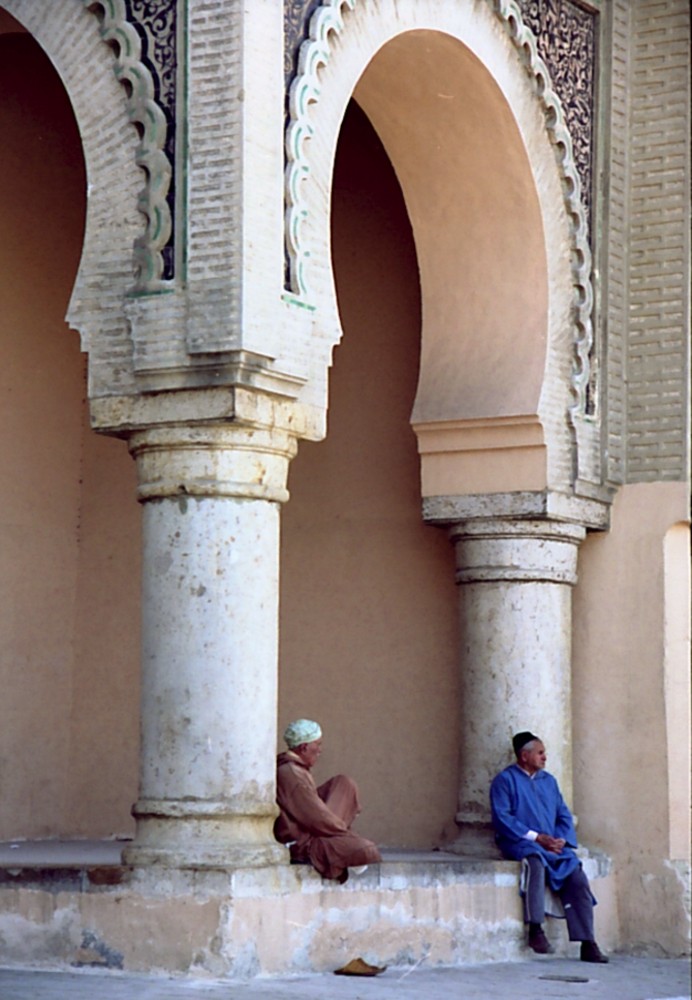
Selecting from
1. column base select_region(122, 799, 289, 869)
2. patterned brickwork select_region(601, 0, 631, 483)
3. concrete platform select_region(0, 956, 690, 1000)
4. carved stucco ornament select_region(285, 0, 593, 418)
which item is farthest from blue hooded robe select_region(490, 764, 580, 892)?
column base select_region(122, 799, 289, 869)

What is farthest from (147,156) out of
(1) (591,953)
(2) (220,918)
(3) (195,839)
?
(1) (591,953)

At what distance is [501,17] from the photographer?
28.5 ft

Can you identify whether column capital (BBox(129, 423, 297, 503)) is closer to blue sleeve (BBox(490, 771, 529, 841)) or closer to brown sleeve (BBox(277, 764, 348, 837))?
brown sleeve (BBox(277, 764, 348, 837))

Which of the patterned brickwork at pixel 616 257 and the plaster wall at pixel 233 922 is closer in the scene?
the plaster wall at pixel 233 922

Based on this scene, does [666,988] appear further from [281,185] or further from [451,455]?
[281,185]

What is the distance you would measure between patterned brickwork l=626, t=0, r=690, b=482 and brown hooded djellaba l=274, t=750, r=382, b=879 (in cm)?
272

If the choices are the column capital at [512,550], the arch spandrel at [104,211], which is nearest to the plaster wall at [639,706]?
the column capital at [512,550]

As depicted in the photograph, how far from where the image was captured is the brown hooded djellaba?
24.5 ft

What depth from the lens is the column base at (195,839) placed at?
23.0ft

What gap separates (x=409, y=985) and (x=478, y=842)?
1894mm

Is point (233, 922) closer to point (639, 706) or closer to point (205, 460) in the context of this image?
point (205, 460)

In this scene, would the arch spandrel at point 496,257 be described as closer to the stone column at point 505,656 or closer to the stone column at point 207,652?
the stone column at point 505,656

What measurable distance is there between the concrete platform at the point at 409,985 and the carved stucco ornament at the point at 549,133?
8.25 feet

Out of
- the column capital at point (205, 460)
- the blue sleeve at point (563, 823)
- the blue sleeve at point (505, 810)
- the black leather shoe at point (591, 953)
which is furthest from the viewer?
the blue sleeve at point (563, 823)
